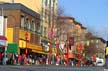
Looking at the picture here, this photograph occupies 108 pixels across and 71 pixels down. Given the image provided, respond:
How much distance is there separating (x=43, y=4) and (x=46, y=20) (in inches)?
134

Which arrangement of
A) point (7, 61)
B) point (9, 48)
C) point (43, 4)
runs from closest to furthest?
point (7, 61), point (9, 48), point (43, 4)

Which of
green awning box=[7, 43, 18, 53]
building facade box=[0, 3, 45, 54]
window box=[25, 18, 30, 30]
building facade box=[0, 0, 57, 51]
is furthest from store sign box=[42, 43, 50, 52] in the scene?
green awning box=[7, 43, 18, 53]

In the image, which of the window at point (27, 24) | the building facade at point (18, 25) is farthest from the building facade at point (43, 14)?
the building facade at point (18, 25)

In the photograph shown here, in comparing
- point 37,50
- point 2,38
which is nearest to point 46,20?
point 37,50

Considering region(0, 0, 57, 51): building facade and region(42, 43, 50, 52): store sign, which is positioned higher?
region(0, 0, 57, 51): building facade

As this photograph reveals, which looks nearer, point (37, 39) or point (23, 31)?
point (23, 31)

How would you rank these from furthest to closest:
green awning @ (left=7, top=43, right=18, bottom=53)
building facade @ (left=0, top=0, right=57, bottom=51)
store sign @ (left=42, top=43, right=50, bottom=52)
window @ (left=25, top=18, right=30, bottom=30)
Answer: store sign @ (left=42, top=43, right=50, bottom=52), building facade @ (left=0, top=0, right=57, bottom=51), window @ (left=25, top=18, right=30, bottom=30), green awning @ (left=7, top=43, right=18, bottom=53)

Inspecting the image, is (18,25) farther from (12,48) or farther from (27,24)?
(27,24)

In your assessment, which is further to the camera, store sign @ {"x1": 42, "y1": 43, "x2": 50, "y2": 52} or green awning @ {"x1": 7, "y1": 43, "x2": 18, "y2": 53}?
store sign @ {"x1": 42, "y1": 43, "x2": 50, "y2": 52}

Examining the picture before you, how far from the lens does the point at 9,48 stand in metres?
64.9

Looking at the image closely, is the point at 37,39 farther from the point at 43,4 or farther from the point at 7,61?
the point at 7,61

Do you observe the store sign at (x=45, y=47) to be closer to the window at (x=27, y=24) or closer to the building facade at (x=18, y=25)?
the building facade at (x=18, y=25)

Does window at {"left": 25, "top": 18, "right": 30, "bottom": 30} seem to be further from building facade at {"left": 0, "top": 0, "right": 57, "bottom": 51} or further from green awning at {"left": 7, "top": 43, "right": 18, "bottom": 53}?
building facade at {"left": 0, "top": 0, "right": 57, "bottom": 51}

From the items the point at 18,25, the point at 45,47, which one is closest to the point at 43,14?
the point at 45,47
